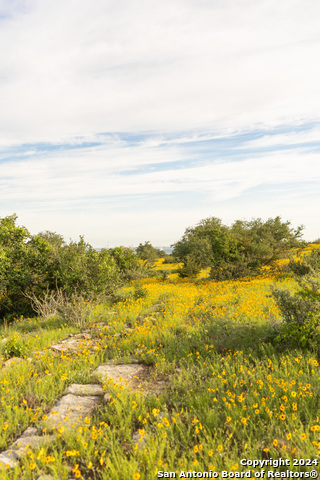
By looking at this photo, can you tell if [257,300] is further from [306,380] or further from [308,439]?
[308,439]

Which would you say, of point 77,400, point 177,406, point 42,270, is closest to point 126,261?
point 42,270

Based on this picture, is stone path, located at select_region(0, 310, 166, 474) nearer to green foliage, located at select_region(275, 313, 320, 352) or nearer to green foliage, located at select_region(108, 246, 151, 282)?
green foliage, located at select_region(275, 313, 320, 352)

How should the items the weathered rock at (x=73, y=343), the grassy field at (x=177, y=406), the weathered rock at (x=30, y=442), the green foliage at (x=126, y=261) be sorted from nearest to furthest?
the grassy field at (x=177, y=406) < the weathered rock at (x=30, y=442) < the weathered rock at (x=73, y=343) < the green foliage at (x=126, y=261)

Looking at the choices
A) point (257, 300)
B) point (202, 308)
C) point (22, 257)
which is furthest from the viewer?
point (22, 257)

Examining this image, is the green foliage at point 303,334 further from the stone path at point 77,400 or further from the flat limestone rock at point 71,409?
the flat limestone rock at point 71,409

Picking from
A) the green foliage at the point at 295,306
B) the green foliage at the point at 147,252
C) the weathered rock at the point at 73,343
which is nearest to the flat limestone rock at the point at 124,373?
the weathered rock at the point at 73,343

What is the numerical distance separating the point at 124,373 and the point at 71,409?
1.44 meters

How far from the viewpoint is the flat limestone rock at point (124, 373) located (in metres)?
5.06

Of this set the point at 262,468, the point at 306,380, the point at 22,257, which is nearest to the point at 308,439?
the point at 262,468

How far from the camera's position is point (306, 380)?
430cm

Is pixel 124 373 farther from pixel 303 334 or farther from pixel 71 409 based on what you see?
pixel 303 334

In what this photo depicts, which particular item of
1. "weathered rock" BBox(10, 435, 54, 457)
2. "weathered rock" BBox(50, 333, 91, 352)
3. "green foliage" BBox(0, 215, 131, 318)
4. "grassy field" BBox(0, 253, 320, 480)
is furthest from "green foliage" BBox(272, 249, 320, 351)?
"green foliage" BBox(0, 215, 131, 318)

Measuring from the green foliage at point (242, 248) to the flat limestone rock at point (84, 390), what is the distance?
1518 cm

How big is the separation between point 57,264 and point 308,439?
1061 cm
